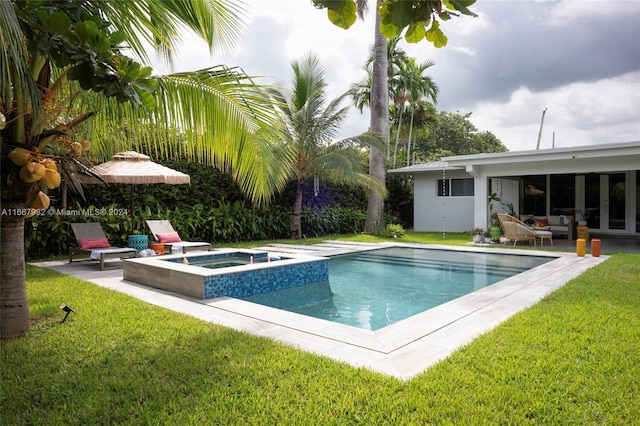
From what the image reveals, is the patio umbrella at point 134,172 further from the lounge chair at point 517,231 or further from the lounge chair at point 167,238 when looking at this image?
the lounge chair at point 517,231

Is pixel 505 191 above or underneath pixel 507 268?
above

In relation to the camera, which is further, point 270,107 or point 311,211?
point 311,211

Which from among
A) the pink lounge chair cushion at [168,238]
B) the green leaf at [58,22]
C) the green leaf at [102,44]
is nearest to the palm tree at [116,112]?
the green leaf at [102,44]

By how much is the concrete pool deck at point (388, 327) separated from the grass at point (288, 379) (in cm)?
27

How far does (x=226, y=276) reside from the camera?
7004 millimetres

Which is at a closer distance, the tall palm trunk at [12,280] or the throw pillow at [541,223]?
the tall palm trunk at [12,280]

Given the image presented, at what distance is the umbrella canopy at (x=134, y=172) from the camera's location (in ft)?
33.0

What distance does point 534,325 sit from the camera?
500 cm

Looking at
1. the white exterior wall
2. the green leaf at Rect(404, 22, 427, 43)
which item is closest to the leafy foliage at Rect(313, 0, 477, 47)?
the green leaf at Rect(404, 22, 427, 43)

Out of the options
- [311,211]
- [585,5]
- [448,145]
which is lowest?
[311,211]

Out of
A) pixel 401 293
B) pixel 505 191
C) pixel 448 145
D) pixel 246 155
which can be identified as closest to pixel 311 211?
pixel 505 191

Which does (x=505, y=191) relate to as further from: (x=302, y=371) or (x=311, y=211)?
(x=302, y=371)

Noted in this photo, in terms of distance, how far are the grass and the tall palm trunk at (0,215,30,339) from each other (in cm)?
23

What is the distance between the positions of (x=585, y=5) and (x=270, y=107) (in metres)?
5.52
